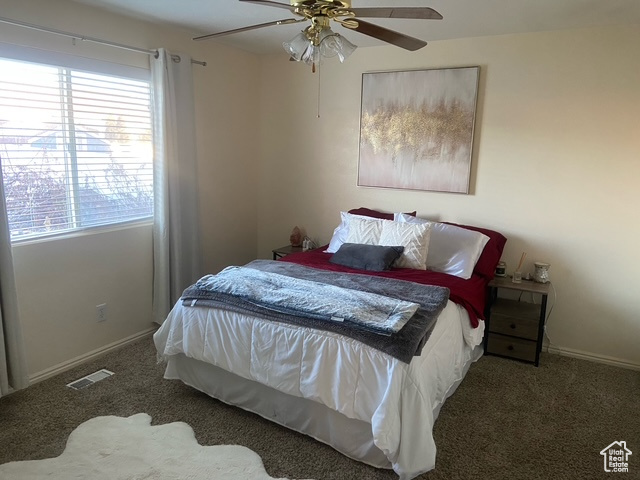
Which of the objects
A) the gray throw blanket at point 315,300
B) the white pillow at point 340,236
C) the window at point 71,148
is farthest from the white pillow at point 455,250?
the window at point 71,148

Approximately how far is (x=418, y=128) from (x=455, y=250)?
1.09 m

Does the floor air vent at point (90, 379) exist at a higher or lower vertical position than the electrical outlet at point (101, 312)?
lower

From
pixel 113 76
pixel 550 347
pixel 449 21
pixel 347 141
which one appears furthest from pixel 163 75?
pixel 550 347

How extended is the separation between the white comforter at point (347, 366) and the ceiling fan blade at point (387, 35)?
1.40 meters

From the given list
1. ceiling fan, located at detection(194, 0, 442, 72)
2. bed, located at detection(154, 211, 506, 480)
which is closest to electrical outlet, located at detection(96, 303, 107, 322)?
bed, located at detection(154, 211, 506, 480)

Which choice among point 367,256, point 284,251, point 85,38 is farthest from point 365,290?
point 85,38

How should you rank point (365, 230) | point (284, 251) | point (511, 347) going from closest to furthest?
point (511, 347)
point (365, 230)
point (284, 251)

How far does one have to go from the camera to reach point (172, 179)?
3.54 metres

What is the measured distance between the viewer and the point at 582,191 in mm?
3238

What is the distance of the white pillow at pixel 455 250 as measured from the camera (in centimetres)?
321

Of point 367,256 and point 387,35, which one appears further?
point 367,256

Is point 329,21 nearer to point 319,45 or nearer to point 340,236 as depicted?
point 319,45

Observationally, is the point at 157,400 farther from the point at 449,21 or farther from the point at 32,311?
the point at 449,21

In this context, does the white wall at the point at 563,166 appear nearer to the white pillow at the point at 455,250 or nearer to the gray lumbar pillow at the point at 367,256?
the white pillow at the point at 455,250
